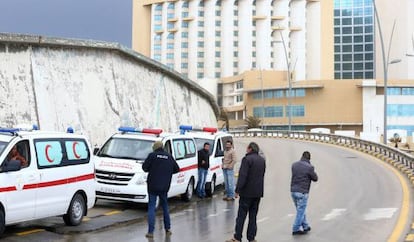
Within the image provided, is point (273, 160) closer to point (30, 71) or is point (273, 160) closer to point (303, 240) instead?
point (30, 71)

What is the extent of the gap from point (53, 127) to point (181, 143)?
4.40 m

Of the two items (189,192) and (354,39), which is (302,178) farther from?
(354,39)

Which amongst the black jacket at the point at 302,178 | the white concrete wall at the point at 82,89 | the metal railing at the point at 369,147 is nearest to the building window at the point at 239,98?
the metal railing at the point at 369,147

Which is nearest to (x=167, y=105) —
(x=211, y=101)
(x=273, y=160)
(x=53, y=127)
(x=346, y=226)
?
(x=273, y=160)

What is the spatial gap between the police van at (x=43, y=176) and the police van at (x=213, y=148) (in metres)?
6.76

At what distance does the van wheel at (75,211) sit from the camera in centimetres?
1105

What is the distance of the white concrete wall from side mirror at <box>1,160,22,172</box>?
6.99 metres

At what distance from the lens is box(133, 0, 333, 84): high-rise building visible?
140250mm

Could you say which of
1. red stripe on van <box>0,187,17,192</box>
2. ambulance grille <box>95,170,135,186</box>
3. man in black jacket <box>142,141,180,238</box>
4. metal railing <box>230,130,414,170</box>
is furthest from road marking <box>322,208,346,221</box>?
metal railing <box>230,130,414,170</box>

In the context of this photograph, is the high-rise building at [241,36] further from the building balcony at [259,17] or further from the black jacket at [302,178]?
the black jacket at [302,178]

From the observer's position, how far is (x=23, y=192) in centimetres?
962

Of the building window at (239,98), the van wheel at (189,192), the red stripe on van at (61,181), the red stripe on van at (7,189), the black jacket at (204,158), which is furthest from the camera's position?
the building window at (239,98)

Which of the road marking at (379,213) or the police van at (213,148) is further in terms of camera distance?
the police van at (213,148)

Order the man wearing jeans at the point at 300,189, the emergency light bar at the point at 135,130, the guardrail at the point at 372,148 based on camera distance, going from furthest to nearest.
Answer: the guardrail at the point at 372,148 < the emergency light bar at the point at 135,130 < the man wearing jeans at the point at 300,189
